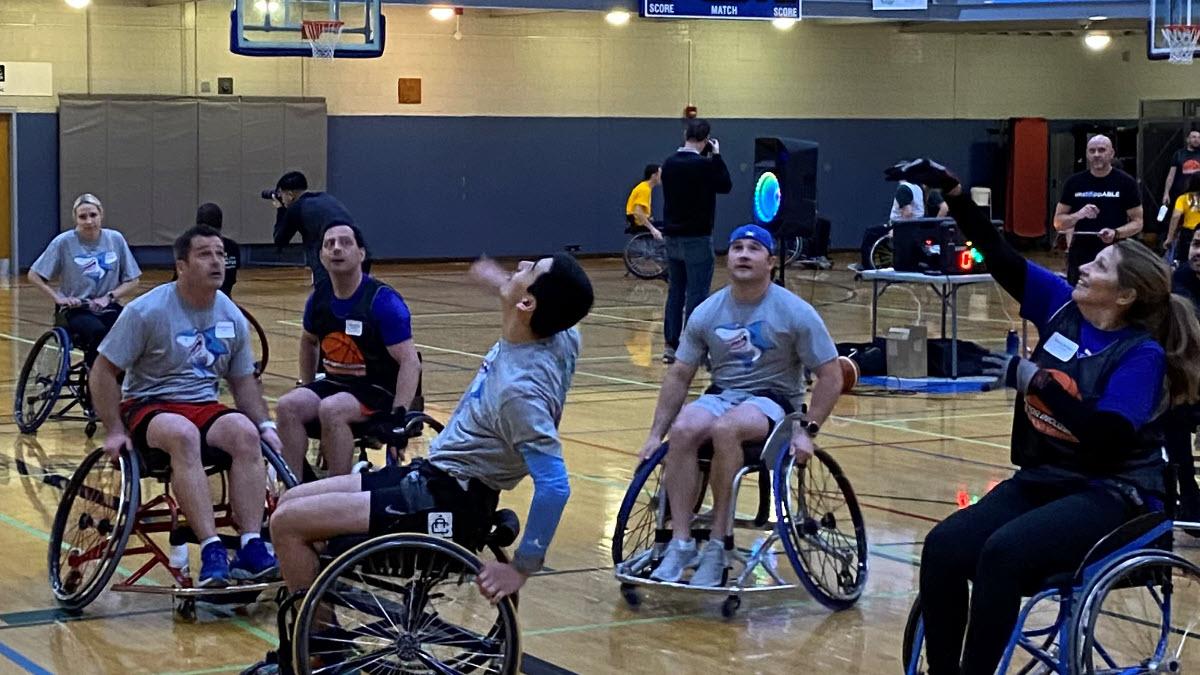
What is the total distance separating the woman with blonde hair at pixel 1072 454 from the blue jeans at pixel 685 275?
7.11m

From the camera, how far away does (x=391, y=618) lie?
12.8 feet

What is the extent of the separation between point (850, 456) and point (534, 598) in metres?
2.97

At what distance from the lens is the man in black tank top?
19.4ft

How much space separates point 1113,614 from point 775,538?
57.1 inches

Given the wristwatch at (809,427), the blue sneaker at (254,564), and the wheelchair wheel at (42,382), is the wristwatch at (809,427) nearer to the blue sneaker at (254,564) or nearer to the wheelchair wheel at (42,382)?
the blue sneaker at (254,564)

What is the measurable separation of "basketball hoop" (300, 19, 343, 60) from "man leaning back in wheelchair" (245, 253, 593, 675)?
11180mm

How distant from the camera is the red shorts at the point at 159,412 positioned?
522cm

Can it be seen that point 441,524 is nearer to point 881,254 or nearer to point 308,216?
point 308,216

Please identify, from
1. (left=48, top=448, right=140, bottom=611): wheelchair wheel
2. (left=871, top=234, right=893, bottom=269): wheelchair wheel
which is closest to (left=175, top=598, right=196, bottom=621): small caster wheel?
(left=48, top=448, right=140, bottom=611): wheelchair wheel

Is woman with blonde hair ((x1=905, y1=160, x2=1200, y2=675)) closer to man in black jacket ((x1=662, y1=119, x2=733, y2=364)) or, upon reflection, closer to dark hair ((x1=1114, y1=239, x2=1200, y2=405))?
dark hair ((x1=1114, y1=239, x2=1200, y2=405))

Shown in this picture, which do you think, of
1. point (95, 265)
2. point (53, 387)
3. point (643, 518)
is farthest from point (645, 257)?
point (643, 518)

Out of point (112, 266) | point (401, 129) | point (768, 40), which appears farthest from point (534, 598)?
point (768, 40)

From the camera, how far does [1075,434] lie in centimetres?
378

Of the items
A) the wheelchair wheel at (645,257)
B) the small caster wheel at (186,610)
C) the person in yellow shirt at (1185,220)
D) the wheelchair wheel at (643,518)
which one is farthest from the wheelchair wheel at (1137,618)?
the wheelchair wheel at (645,257)
